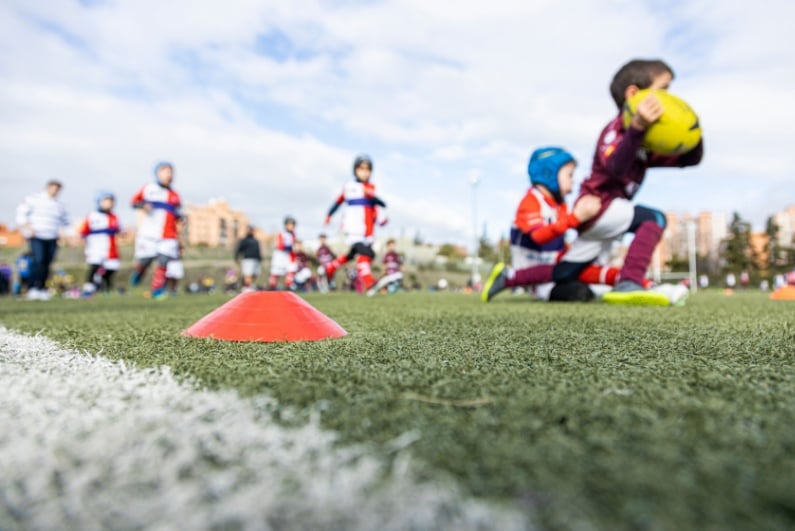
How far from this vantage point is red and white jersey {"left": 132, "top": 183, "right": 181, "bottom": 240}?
6.60m

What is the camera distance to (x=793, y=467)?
2.12ft

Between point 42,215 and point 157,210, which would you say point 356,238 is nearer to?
point 157,210

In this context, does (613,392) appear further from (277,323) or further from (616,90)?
(616,90)

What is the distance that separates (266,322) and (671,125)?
2.89m

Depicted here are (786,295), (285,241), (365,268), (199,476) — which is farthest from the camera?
(285,241)

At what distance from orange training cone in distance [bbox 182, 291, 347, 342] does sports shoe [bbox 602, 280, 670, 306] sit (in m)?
2.75

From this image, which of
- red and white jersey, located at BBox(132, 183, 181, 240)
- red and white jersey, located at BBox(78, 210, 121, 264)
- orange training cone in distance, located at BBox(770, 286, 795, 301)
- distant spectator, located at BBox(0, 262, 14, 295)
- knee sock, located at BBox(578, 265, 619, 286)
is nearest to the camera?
knee sock, located at BBox(578, 265, 619, 286)

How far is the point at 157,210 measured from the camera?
664 cm

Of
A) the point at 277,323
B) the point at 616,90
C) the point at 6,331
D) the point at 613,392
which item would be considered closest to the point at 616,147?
the point at 616,90

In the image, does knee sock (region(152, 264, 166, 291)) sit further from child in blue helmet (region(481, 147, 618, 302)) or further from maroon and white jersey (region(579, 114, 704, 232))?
maroon and white jersey (region(579, 114, 704, 232))

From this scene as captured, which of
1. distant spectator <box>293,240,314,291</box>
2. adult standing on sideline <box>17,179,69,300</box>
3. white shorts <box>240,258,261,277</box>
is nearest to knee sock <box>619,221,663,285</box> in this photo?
adult standing on sideline <box>17,179,69,300</box>

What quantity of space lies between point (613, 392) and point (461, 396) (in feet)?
0.94

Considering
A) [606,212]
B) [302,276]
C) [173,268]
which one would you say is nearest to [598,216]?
[606,212]

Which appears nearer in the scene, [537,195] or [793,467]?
[793,467]
